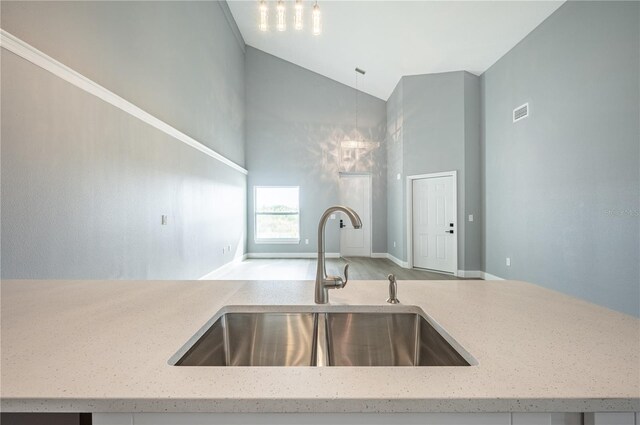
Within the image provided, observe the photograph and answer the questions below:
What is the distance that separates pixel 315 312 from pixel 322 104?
7.66 metres

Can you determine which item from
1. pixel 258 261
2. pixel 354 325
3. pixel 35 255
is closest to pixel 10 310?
pixel 354 325

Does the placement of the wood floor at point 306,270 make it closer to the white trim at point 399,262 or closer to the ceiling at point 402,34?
the white trim at point 399,262

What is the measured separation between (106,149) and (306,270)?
13.2 ft

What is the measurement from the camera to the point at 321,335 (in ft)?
3.09

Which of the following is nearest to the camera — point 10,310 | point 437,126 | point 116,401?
point 116,401

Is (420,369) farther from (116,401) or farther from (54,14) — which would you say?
(54,14)

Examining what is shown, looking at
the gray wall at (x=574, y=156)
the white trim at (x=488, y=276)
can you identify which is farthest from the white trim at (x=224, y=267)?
the gray wall at (x=574, y=156)

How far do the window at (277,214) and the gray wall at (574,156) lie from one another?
453 centimetres

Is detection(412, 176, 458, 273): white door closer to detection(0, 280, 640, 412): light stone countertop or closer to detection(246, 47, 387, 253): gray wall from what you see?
detection(246, 47, 387, 253): gray wall

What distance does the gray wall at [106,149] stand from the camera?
6.39 ft

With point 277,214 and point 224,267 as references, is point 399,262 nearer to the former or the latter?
point 277,214

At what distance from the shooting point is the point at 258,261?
7.33 meters

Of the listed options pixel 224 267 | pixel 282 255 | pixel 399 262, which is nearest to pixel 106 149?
pixel 224 267

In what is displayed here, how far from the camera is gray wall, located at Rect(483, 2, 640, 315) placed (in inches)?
111
